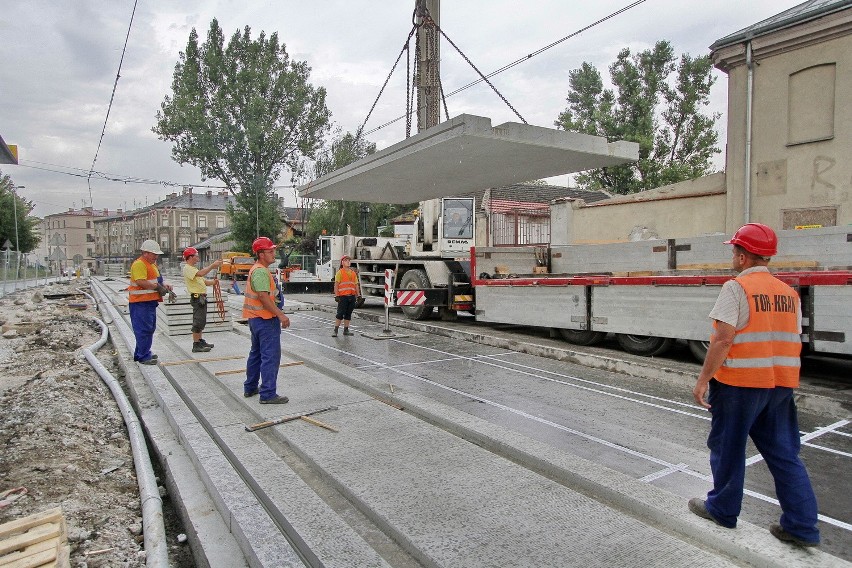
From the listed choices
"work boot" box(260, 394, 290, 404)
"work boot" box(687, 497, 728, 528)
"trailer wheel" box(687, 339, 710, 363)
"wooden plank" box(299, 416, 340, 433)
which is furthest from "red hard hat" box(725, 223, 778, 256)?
"trailer wheel" box(687, 339, 710, 363)

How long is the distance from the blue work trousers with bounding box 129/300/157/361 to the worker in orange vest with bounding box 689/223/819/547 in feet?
22.7

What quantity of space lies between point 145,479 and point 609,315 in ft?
22.4

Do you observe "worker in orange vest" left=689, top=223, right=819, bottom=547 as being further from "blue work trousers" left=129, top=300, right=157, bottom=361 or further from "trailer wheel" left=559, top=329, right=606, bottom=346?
"blue work trousers" left=129, top=300, right=157, bottom=361

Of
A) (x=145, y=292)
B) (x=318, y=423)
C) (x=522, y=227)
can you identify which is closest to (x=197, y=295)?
(x=145, y=292)

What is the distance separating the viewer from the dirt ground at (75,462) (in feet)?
10.5

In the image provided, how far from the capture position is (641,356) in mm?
8344

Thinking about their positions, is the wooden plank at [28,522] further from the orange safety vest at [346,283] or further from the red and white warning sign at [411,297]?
the red and white warning sign at [411,297]

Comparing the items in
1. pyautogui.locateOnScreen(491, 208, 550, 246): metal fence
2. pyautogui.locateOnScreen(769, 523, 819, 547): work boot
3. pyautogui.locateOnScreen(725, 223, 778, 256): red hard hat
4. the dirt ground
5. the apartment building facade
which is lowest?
the dirt ground

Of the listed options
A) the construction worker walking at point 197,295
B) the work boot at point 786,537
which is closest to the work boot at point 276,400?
the construction worker walking at point 197,295

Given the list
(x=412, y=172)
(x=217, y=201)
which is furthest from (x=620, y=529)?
(x=217, y=201)

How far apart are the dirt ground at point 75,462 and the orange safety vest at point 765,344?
3.17 m

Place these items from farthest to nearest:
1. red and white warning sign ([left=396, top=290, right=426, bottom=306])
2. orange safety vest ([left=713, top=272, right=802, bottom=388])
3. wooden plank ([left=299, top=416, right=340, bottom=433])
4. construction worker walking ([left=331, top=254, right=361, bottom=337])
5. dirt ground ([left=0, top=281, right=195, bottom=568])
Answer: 1. red and white warning sign ([left=396, top=290, right=426, bottom=306])
2. construction worker walking ([left=331, top=254, right=361, bottom=337])
3. wooden plank ([left=299, top=416, right=340, bottom=433])
4. dirt ground ([left=0, top=281, right=195, bottom=568])
5. orange safety vest ([left=713, top=272, right=802, bottom=388])

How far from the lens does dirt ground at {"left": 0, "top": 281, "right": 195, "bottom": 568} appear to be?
10.5 feet

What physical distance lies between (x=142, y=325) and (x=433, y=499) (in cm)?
566
